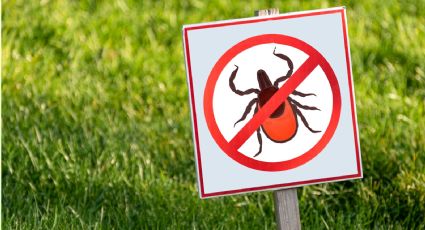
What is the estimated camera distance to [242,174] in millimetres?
2855

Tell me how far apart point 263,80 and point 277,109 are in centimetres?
10

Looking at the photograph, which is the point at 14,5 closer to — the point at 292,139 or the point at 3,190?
the point at 3,190

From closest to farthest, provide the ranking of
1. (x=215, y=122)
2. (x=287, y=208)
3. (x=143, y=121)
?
1. (x=215, y=122)
2. (x=287, y=208)
3. (x=143, y=121)

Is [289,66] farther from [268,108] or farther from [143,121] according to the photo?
[143,121]

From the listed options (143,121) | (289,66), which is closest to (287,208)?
(289,66)

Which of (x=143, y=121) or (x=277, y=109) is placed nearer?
(x=277, y=109)

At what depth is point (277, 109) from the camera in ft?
9.37

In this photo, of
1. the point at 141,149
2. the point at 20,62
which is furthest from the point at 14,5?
the point at 141,149

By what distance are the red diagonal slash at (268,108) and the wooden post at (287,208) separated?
222 millimetres

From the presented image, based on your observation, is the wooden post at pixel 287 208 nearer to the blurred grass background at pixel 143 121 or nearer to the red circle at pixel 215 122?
the red circle at pixel 215 122

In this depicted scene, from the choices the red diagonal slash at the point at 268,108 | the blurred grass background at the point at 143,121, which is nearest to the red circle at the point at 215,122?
the red diagonal slash at the point at 268,108

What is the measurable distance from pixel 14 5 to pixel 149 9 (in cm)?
85

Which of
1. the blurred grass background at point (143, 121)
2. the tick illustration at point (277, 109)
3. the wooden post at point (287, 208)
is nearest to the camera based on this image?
the tick illustration at point (277, 109)

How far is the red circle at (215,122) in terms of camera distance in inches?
111
